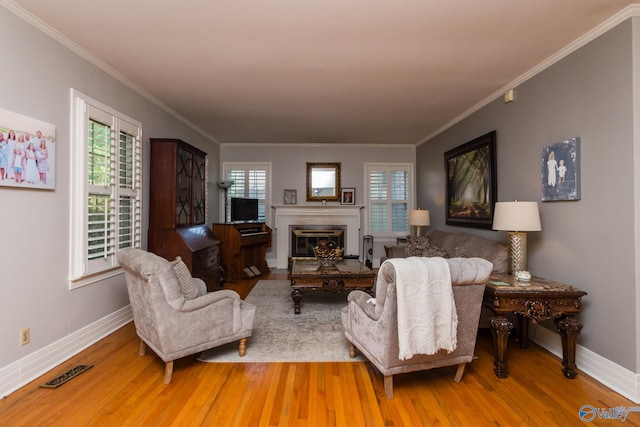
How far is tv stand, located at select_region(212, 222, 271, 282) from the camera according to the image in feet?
18.4

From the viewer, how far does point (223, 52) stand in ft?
9.41

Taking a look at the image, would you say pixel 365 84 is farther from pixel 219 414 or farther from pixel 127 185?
pixel 219 414

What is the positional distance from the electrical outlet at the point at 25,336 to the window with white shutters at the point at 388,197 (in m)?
5.57

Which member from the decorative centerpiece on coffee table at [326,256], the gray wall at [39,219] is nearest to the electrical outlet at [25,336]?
the gray wall at [39,219]

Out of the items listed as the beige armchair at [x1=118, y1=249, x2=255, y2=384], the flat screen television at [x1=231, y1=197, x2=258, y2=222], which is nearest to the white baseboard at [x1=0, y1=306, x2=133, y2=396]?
the beige armchair at [x1=118, y1=249, x2=255, y2=384]

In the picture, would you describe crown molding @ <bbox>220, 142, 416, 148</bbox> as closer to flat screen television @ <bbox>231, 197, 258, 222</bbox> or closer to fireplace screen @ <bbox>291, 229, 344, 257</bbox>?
flat screen television @ <bbox>231, 197, 258, 222</bbox>

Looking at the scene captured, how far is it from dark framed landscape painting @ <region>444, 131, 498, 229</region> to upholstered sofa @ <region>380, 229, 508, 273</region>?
306 millimetres

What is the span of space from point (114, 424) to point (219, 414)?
1.93 ft

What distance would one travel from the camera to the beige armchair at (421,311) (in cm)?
202

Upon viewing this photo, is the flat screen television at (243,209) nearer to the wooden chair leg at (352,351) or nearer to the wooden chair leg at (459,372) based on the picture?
the wooden chair leg at (352,351)

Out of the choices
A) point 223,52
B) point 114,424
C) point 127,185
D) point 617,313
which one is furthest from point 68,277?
point 617,313

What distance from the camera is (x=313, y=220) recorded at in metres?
6.74

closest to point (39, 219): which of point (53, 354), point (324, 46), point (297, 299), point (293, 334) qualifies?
point (53, 354)

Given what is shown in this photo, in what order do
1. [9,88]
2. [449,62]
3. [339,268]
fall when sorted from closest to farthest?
[9,88] < [449,62] < [339,268]
